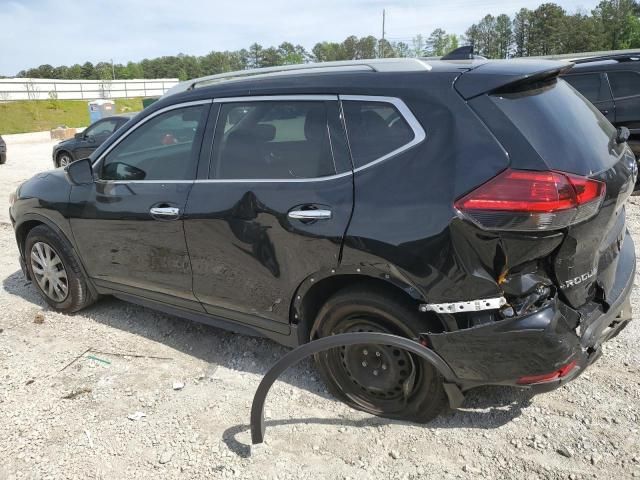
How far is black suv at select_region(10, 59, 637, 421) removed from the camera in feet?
7.88

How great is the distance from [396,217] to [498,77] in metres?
0.81

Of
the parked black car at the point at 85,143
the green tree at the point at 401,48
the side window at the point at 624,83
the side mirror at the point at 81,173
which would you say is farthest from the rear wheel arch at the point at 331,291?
the green tree at the point at 401,48

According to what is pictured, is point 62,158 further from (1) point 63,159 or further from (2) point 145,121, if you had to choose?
(2) point 145,121

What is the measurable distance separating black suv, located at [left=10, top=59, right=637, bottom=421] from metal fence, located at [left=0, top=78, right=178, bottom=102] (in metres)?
42.5

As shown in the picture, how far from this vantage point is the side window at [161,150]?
3.49 meters

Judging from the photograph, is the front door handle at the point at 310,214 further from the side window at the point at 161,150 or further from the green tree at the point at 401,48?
the green tree at the point at 401,48

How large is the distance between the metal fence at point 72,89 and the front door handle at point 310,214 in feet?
142

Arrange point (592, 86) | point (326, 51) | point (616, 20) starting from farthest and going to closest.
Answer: point (326, 51)
point (616, 20)
point (592, 86)

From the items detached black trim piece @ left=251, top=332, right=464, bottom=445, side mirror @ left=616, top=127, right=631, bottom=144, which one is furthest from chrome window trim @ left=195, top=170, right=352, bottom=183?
side mirror @ left=616, top=127, right=631, bottom=144

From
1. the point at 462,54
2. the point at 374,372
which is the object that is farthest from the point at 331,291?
the point at 462,54

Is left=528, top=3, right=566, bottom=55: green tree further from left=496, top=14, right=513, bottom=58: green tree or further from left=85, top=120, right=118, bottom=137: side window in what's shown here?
left=85, top=120, right=118, bottom=137: side window

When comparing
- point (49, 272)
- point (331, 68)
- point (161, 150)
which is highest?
point (331, 68)

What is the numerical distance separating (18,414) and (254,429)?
1496 mm

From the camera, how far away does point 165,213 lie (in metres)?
3.48
